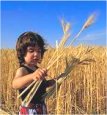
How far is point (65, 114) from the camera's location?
13.4 ft

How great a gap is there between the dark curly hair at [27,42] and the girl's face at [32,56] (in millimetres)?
38

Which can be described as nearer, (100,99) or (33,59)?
(33,59)

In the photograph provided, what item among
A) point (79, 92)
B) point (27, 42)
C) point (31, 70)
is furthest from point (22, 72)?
point (79, 92)

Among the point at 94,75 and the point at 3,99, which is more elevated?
the point at 94,75

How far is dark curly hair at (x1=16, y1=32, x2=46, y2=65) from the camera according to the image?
7.66ft

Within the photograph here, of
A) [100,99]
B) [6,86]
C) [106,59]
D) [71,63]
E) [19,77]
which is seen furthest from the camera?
[6,86]

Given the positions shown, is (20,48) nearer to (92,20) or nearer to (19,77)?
(19,77)

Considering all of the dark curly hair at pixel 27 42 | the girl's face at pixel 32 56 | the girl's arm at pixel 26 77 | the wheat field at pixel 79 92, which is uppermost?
the dark curly hair at pixel 27 42

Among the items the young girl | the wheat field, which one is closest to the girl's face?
the young girl

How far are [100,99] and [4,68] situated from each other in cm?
164

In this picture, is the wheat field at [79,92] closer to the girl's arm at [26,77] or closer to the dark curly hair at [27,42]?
the dark curly hair at [27,42]

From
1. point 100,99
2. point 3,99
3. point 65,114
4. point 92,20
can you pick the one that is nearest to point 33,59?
point 92,20

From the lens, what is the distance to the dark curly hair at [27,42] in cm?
234

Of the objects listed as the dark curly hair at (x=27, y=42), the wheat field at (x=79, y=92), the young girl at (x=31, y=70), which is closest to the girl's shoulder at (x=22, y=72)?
the young girl at (x=31, y=70)
